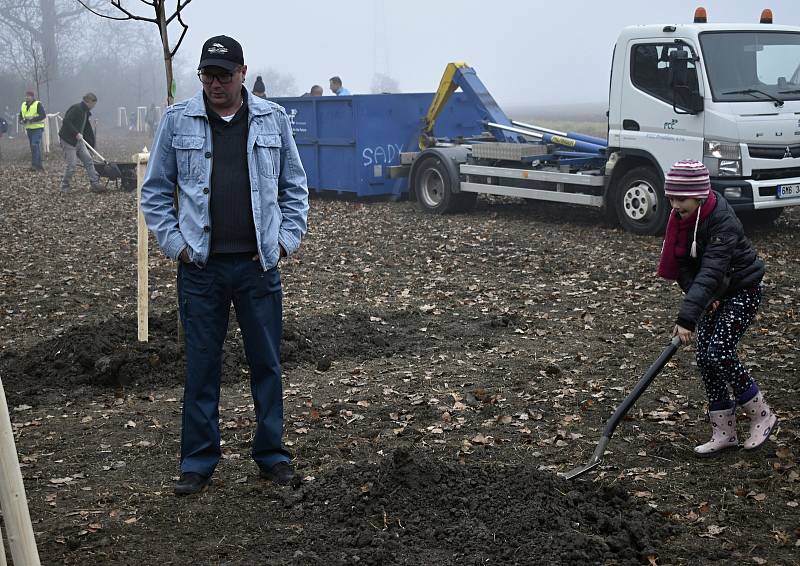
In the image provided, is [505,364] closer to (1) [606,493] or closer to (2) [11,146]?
(1) [606,493]

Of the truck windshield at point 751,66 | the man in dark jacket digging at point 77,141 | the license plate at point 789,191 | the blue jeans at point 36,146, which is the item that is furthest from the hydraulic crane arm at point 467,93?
the blue jeans at point 36,146

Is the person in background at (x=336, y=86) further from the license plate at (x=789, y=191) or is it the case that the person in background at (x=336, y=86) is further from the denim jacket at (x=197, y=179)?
the denim jacket at (x=197, y=179)

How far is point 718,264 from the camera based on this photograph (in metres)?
5.02

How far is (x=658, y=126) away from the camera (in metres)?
12.8

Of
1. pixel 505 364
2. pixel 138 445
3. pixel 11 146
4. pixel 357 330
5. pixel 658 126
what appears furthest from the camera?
pixel 11 146

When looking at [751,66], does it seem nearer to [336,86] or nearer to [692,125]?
[692,125]

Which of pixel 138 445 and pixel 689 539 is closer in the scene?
pixel 689 539

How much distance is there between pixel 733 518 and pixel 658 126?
29.2 ft

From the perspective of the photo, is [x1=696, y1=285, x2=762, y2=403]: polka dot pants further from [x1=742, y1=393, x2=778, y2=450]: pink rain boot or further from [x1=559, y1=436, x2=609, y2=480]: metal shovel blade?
[x1=559, y1=436, x2=609, y2=480]: metal shovel blade

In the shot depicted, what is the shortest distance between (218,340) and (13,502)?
2014 millimetres

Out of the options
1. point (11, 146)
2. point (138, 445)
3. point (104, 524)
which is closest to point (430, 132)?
point (138, 445)

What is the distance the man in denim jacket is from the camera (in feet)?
15.4

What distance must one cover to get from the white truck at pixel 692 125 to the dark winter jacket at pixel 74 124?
34.7 ft

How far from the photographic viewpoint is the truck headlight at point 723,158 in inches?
472
